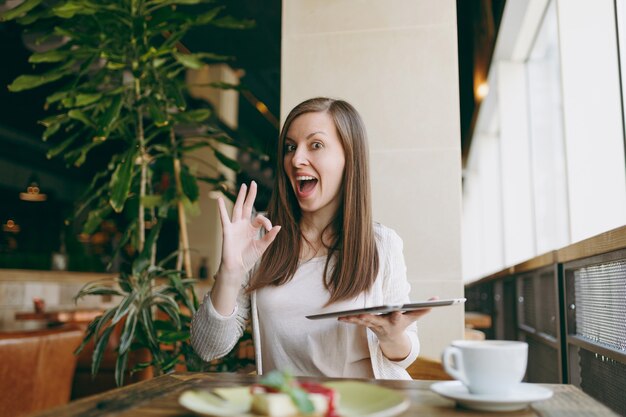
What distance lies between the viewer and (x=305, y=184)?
1678 mm

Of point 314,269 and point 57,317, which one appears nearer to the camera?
point 314,269

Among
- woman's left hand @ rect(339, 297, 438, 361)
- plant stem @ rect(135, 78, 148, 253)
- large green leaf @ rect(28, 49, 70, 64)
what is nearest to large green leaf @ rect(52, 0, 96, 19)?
large green leaf @ rect(28, 49, 70, 64)

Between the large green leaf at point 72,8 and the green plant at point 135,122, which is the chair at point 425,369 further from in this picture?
the large green leaf at point 72,8

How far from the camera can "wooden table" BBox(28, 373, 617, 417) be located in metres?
0.81

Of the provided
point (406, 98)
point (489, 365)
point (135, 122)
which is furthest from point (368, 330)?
point (135, 122)

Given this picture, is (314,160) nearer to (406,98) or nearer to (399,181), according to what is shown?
(399,181)

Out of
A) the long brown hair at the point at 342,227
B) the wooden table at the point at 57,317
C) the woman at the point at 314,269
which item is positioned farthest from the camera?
the wooden table at the point at 57,317

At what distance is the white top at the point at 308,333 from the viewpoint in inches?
59.1

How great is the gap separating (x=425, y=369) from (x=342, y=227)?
0.47 meters

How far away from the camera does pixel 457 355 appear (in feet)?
2.81

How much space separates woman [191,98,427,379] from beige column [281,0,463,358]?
565 mm

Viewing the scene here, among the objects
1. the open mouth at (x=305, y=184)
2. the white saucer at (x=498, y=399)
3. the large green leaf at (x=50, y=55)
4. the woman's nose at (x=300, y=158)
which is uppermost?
the large green leaf at (x=50, y=55)

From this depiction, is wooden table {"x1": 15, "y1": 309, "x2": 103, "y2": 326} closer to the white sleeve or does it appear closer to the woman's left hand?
the white sleeve

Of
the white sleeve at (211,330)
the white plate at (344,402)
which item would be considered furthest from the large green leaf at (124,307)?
the white plate at (344,402)
